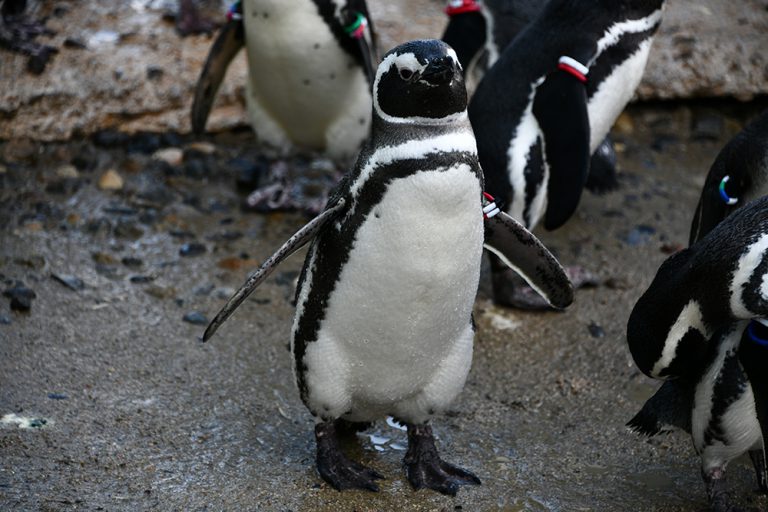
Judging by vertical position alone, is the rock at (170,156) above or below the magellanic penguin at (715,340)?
below

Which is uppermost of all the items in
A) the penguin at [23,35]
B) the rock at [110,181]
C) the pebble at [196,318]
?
the penguin at [23,35]

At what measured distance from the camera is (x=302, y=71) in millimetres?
4633

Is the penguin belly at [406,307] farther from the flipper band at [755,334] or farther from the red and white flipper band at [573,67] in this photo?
the red and white flipper band at [573,67]

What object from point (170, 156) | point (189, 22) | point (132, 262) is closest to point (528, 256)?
point (132, 262)

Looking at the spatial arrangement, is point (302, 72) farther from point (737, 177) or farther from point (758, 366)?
point (758, 366)

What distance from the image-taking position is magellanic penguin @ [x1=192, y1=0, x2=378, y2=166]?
453 centimetres

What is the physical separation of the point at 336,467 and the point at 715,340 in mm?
1023

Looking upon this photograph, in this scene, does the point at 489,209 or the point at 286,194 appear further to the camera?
the point at 286,194

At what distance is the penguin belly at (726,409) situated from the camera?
105 inches

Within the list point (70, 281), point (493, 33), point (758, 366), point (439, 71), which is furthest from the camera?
point (493, 33)

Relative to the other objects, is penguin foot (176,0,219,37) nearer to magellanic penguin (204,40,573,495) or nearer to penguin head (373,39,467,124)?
magellanic penguin (204,40,573,495)

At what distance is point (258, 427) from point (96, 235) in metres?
1.48

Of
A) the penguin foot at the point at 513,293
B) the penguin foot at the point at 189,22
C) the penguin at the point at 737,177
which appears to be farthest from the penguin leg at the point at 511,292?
the penguin foot at the point at 189,22

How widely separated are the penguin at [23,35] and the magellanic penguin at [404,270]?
8.96 ft
